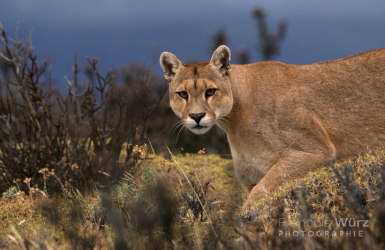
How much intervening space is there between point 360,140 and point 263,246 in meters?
3.62

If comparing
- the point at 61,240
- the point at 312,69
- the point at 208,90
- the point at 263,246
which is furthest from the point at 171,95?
the point at 263,246

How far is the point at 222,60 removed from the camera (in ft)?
20.5

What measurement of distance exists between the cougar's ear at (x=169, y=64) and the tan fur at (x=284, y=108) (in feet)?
0.05

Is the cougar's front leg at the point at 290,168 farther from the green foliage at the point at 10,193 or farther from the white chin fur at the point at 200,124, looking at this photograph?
the green foliage at the point at 10,193

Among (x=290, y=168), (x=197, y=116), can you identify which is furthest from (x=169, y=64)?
(x=290, y=168)

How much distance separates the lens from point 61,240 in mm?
4387

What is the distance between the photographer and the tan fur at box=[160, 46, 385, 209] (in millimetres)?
5922

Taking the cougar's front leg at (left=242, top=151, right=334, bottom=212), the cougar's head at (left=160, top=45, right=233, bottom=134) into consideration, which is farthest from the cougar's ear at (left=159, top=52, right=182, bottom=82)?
the cougar's front leg at (left=242, top=151, right=334, bottom=212)

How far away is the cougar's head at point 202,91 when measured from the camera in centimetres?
574

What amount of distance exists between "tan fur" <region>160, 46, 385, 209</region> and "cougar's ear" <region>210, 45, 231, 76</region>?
0.05 feet

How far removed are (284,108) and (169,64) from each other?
191 centimetres

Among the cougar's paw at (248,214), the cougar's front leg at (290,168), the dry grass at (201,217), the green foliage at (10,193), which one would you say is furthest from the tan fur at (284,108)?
the green foliage at (10,193)

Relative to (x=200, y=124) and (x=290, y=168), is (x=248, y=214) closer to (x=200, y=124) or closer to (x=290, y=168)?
(x=290, y=168)

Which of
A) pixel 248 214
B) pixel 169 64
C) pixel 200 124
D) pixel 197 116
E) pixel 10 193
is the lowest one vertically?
pixel 10 193
